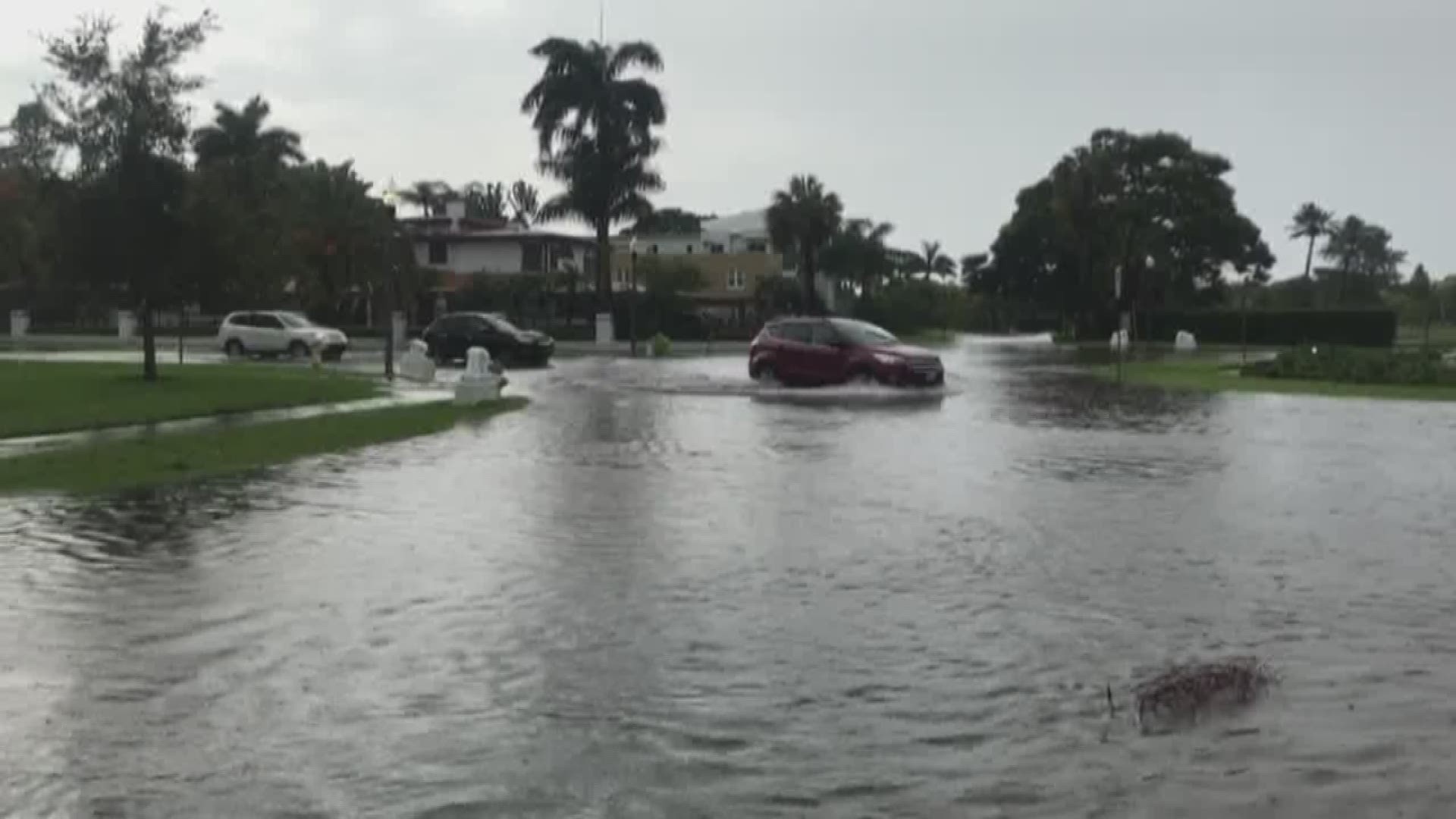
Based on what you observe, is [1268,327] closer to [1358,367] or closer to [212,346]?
[1358,367]

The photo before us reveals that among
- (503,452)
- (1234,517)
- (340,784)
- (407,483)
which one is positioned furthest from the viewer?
(503,452)

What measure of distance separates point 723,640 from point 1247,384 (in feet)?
95.6

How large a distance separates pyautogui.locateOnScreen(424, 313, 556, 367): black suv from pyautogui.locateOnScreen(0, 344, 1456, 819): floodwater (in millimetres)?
30579

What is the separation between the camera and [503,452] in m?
18.7

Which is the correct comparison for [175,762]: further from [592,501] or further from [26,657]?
[592,501]

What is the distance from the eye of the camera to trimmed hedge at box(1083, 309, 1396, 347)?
7344cm

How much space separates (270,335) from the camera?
49938 mm

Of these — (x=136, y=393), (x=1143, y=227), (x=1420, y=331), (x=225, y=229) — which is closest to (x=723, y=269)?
(x=1143, y=227)

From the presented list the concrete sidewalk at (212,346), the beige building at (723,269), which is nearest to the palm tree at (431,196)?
the beige building at (723,269)

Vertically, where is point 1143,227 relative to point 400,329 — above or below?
above

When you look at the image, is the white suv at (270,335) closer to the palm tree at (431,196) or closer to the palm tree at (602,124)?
the palm tree at (602,124)

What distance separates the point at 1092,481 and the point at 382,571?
7759 millimetres

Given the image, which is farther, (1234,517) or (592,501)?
(592,501)

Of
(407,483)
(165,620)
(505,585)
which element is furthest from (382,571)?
(407,483)
